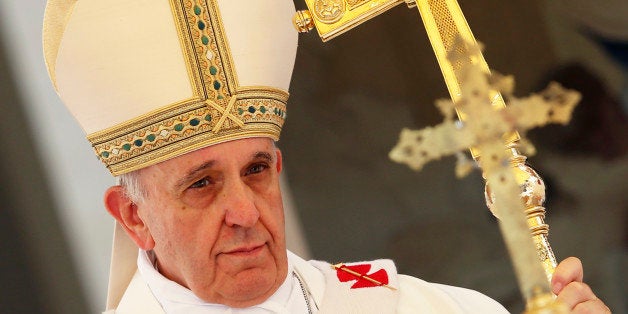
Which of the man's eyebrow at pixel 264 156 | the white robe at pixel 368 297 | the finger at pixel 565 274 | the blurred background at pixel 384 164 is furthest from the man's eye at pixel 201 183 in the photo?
the blurred background at pixel 384 164

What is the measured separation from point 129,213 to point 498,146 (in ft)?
3.75

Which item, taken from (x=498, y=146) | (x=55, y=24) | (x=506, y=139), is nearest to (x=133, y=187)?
(x=55, y=24)

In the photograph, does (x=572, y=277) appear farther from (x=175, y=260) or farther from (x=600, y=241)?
(x=600, y=241)

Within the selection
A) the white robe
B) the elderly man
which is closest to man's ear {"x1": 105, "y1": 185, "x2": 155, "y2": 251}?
the elderly man

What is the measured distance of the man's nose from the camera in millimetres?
2607

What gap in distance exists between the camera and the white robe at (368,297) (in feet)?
9.37

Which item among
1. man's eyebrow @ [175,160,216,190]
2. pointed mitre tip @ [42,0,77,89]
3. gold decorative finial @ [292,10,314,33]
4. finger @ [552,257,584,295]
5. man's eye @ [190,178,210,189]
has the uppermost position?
pointed mitre tip @ [42,0,77,89]

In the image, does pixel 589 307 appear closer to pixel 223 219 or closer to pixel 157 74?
pixel 223 219

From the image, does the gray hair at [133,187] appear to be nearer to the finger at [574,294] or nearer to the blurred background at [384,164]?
the finger at [574,294]

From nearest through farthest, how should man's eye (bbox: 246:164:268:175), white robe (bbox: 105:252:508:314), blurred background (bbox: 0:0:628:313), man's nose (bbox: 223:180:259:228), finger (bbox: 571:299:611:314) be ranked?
finger (bbox: 571:299:611:314) → man's nose (bbox: 223:180:259:228) → man's eye (bbox: 246:164:268:175) → white robe (bbox: 105:252:508:314) → blurred background (bbox: 0:0:628:313)

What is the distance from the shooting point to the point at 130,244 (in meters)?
2.94

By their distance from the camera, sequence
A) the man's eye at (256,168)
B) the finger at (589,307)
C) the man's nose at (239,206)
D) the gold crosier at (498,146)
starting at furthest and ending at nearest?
the man's eye at (256,168), the man's nose at (239,206), the finger at (589,307), the gold crosier at (498,146)

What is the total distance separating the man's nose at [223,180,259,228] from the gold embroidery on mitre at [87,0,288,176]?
0.12m

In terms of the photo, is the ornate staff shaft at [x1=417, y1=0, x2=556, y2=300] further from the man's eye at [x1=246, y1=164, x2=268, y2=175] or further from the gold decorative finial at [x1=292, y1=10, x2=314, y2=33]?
the man's eye at [x1=246, y1=164, x2=268, y2=175]
